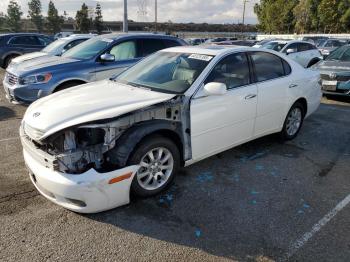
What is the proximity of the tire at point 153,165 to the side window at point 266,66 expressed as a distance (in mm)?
1889

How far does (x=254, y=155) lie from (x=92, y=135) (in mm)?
2756

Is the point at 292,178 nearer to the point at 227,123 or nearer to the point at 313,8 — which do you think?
the point at 227,123

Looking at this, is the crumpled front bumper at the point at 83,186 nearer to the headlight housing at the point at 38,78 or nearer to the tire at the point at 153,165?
the tire at the point at 153,165

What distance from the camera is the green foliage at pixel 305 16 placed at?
160ft

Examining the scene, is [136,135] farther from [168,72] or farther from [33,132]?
[168,72]

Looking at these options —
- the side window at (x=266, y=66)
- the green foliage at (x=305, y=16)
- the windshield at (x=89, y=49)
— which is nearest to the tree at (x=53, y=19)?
the green foliage at (x=305, y=16)

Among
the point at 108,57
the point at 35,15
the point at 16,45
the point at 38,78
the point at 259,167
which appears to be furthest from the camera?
the point at 35,15

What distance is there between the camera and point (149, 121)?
359cm

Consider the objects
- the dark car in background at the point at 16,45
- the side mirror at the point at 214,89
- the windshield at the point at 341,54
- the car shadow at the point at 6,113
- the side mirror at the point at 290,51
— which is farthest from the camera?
the dark car in background at the point at 16,45

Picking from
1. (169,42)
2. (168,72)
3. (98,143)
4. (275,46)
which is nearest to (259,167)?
(168,72)

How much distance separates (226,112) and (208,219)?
1.47 metres

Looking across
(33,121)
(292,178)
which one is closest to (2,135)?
(33,121)

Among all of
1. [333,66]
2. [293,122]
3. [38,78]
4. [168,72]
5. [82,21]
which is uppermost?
[82,21]

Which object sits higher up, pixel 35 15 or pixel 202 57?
pixel 35 15
